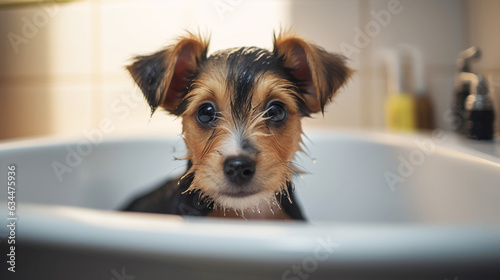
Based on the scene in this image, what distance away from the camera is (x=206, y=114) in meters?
0.36

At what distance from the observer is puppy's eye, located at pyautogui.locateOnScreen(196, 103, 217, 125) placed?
352mm

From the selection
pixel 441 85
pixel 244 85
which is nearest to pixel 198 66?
pixel 244 85

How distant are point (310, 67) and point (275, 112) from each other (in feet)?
0.21

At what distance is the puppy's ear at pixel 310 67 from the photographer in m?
0.37

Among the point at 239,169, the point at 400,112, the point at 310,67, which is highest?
the point at 310,67

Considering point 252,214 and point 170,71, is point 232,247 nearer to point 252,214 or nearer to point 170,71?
point 252,214

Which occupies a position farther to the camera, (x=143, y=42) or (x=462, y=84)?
(x=462, y=84)

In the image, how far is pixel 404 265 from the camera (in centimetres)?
30

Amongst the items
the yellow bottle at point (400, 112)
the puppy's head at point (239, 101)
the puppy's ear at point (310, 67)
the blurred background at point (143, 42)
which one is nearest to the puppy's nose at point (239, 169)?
the puppy's head at point (239, 101)

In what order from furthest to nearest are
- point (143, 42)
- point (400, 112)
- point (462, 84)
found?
point (400, 112), point (462, 84), point (143, 42)

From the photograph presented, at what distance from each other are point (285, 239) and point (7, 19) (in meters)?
1.59

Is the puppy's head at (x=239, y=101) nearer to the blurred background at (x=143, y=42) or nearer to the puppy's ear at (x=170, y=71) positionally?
the puppy's ear at (x=170, y=71)

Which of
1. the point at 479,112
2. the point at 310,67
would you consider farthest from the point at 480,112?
the point at 310,67

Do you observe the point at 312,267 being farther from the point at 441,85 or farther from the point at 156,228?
the point at 441,85
